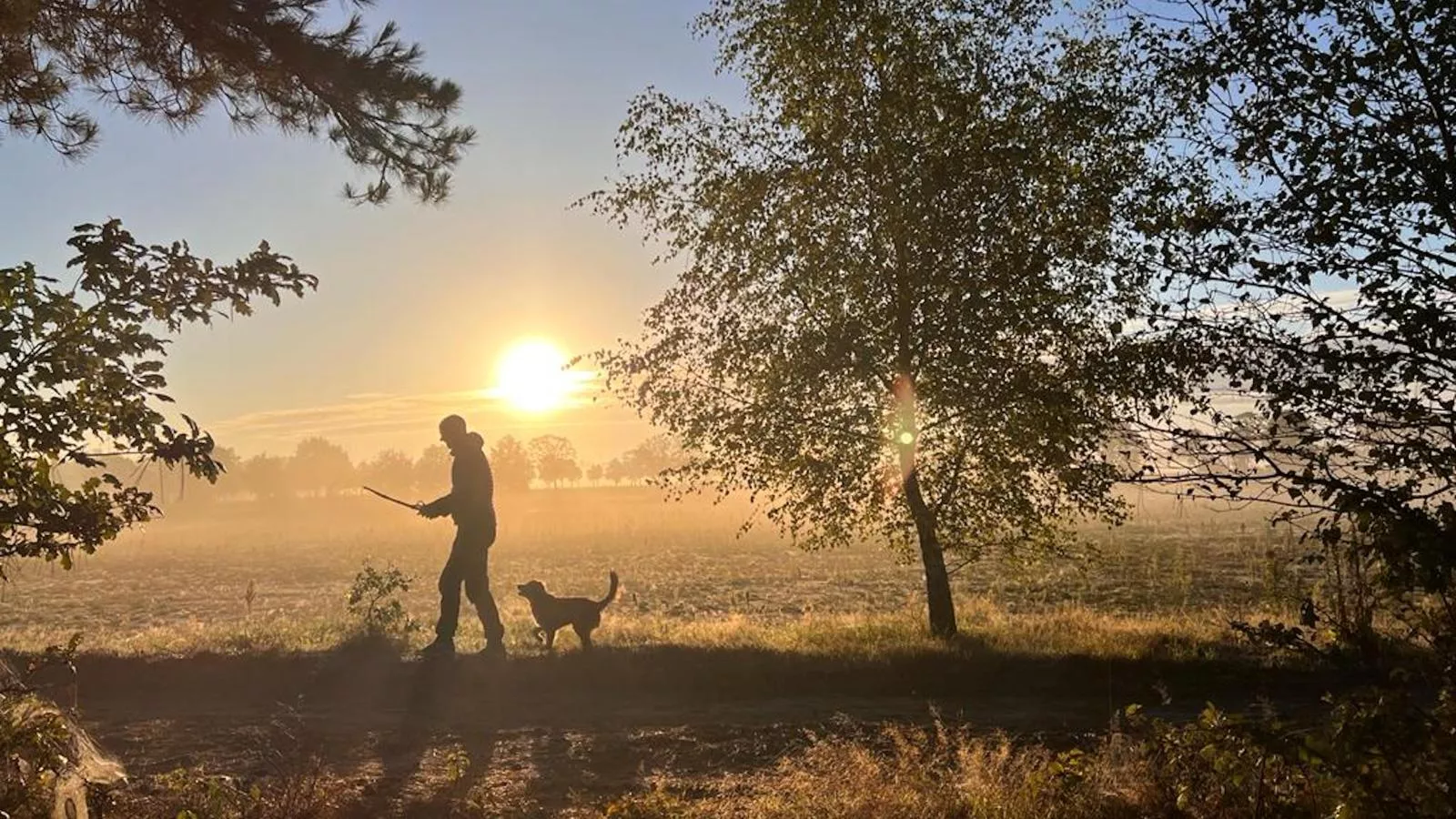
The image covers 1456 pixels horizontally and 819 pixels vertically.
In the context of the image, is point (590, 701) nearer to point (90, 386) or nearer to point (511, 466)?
point (90, 386)

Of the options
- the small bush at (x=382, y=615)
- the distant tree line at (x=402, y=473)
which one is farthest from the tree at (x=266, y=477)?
the small bush at (x=382, y=615)

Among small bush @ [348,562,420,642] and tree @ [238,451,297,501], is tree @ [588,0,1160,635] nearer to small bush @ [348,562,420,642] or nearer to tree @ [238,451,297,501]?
small bush @ [348,562,420,642]

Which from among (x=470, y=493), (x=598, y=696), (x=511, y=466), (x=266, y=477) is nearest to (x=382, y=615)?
(x=470, y=493)

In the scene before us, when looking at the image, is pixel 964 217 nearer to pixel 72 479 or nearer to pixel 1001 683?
pixel 1001 683

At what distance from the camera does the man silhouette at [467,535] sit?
36.2 ft

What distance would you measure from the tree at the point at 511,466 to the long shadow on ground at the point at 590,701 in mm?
138659

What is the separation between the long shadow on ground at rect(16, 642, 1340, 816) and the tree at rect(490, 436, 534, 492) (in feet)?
455

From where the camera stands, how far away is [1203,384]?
4.91 m

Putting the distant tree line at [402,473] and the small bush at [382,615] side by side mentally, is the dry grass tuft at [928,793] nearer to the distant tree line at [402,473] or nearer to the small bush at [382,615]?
the small bush at [382,615]

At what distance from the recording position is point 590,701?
32.8 ft

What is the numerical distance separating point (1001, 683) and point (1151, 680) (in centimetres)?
153

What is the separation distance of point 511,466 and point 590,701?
530ft

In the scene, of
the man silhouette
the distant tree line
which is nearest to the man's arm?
the man silhouette

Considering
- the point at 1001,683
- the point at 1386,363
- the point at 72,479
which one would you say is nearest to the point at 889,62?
the point at 1001,683
